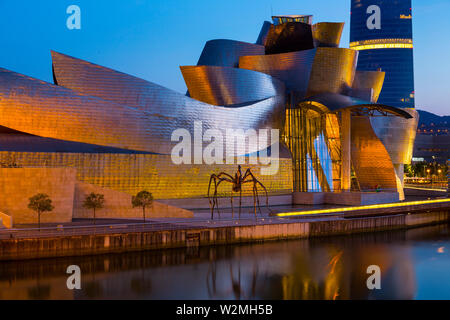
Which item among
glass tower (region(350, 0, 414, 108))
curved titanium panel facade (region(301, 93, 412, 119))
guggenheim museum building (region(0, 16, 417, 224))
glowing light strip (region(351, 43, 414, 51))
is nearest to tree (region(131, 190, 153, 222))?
guggenheim museum building (region(0, 16, 417, 224))

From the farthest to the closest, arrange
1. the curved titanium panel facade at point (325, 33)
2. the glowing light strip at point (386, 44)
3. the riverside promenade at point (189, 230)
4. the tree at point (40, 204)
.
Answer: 1. the glowing light strip at point (386, 44)
2. the curved titanium panel facade at point (325, 33)
3. the tree at point (40, 204)
4. the riverside promenade at point (189, 230)

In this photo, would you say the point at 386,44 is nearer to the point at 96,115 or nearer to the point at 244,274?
the point at 96,115

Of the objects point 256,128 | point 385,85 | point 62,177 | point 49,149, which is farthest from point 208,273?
point 385,85

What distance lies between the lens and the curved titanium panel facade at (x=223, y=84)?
119 feet

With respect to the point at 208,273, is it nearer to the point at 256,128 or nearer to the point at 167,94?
the point at 167,94

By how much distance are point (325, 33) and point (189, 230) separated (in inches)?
1058

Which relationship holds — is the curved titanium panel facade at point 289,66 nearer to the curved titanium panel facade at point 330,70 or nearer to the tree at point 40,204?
the curved titanium panel facade at point 330,70

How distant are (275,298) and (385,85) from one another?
123 metres

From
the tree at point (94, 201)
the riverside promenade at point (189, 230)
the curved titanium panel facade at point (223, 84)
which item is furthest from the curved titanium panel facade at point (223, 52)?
the tree at point (94, 201)

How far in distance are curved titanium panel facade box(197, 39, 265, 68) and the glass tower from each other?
3715 inches

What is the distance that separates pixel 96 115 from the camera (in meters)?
28.0

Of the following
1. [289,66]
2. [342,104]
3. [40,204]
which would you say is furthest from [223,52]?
[40,204]

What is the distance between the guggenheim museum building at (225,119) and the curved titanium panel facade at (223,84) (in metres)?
0.07
